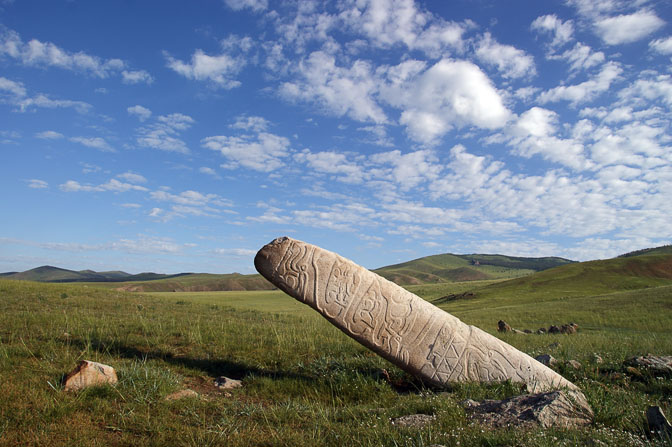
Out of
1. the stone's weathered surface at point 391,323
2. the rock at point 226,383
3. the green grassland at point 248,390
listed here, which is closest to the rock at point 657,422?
the green grassland at point 248,390

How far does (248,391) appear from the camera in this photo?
244 inches

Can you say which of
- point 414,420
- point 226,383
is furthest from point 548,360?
point 226,383

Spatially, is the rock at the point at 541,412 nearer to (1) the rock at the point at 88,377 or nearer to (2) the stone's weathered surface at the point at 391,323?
(2) the stone's weathered surface at the point at 391,323

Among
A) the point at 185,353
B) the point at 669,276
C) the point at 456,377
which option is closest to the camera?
the point at 456,377

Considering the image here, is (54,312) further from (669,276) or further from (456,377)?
(669,276)

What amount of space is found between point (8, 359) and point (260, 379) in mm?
4024

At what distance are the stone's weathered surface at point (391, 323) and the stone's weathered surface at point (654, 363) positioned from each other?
1.73 meters

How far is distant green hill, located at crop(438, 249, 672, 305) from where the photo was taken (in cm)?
3678

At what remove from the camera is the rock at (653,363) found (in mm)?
6489

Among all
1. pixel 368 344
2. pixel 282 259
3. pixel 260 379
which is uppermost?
pixel 282 259

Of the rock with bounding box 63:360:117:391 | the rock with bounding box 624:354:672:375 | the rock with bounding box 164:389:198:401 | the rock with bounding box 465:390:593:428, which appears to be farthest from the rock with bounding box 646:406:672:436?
the rock with bounding box 63:360:117:391

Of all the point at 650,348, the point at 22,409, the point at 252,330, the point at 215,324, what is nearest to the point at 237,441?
the point at 22,409

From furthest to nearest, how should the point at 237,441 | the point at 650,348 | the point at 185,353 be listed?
the point at 650,348 → the point at 185,353 → the point at 237,441

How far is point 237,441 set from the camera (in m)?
3.82
